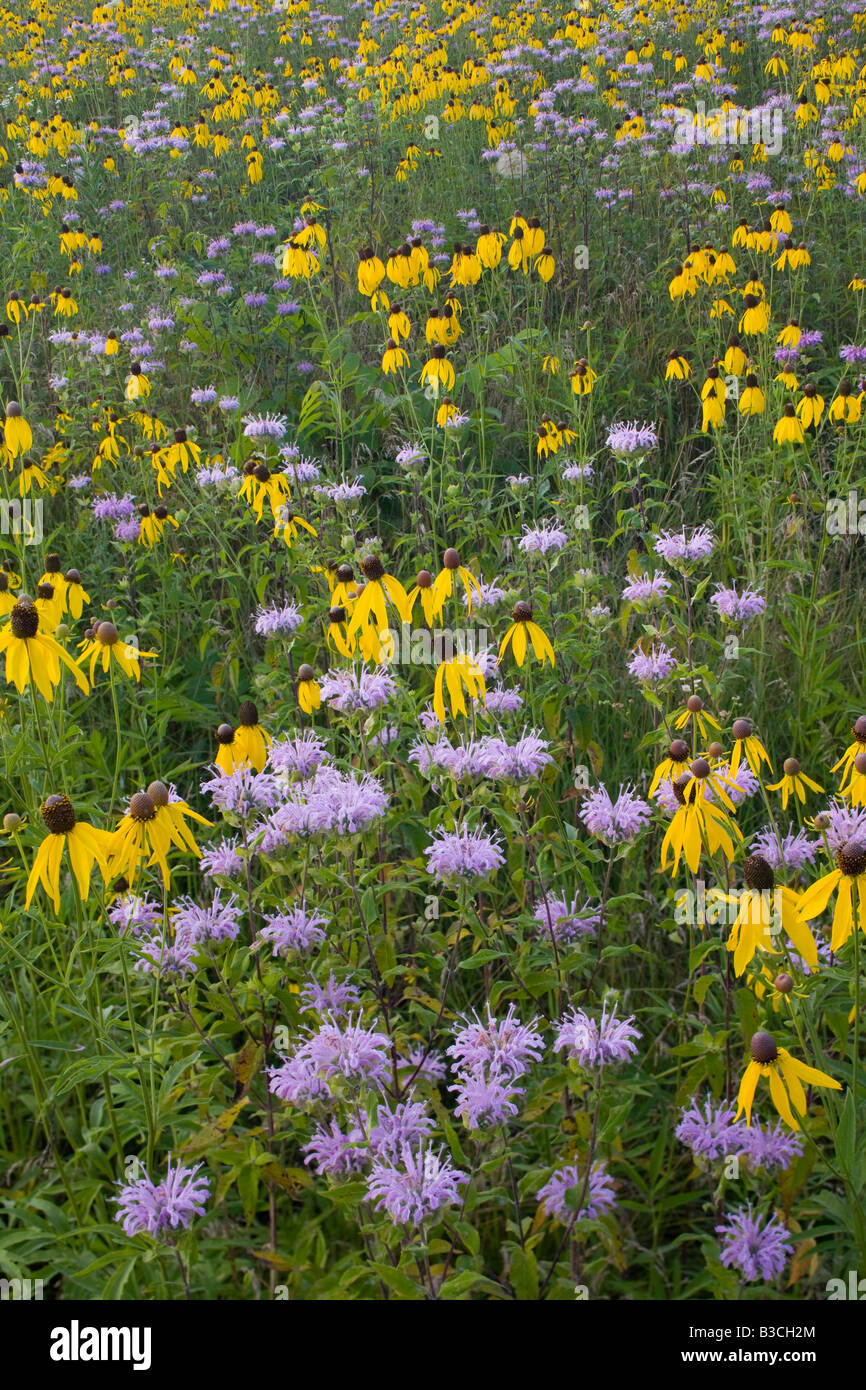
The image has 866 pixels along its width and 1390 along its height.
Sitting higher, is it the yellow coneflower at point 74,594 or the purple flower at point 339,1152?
the yellow coneflower at point 74,594

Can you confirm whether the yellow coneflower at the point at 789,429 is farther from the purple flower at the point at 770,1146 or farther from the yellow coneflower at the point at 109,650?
the purple flower at the point at 770,1146

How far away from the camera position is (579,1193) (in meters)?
1.73

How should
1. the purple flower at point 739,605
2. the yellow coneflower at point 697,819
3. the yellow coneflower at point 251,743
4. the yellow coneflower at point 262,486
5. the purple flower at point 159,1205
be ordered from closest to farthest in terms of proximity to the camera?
the purple flower at point 159,1205, the yellow coneflower at point 697,819, the yellow coneflower at point 251,743, the purple flower at point 739,605, the yellow coneflower at point 262,486

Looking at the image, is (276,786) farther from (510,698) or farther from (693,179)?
Answer: (693,179)

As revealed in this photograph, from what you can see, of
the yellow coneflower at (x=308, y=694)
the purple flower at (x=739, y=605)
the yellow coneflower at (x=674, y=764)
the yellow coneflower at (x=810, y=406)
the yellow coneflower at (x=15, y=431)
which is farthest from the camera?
the yellow coneflower at (x=810, y=406)

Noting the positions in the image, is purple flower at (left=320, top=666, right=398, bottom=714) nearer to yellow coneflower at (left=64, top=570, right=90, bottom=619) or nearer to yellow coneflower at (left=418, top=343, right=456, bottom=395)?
yellow coneflower at (left=64, top=570, right=90, bottom=619)

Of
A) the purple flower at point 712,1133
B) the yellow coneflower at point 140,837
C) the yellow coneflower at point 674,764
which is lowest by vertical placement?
the purple flower at point 712,1133

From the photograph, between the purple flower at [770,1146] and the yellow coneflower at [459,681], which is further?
the yellow coneflower at [459,681]

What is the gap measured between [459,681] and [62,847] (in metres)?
0.83

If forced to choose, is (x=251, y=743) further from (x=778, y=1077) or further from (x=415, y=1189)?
(x=778, y=1077)

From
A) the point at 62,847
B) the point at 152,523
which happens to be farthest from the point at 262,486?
the point at 62,847

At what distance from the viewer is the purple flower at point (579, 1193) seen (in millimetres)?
1726

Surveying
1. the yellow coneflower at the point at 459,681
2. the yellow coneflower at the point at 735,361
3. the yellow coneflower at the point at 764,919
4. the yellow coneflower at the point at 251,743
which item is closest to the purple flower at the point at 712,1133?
the yellow coneflower at the point at 764,919

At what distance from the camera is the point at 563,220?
22.2ft
